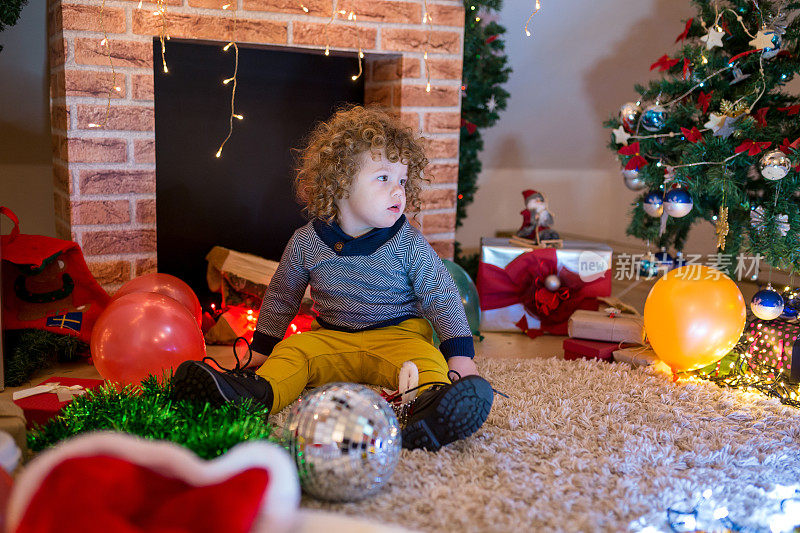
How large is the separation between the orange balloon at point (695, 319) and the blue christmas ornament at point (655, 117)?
1.90ft

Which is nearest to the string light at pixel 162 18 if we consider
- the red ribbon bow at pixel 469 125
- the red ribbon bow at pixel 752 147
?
the red ribbon bow at pixel 469 125

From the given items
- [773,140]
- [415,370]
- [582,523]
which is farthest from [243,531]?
[773,140]

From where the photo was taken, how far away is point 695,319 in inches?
69.0

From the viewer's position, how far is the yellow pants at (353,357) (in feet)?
5.31

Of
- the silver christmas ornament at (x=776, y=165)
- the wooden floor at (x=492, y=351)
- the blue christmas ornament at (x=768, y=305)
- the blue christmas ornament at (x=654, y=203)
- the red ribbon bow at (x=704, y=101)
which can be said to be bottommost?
the wooden floor at (x=492, y=351)

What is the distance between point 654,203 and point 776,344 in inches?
23.9

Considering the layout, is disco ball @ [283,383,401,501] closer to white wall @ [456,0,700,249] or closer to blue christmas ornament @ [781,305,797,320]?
blue christmas ornament @ [781,305,797,320]

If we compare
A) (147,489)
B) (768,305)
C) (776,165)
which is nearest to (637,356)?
(768,305)

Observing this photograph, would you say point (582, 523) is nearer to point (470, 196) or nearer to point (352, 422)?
point (352, 422)

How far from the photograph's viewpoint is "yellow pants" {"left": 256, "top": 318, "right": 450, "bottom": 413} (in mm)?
1619

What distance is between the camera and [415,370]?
1556mm

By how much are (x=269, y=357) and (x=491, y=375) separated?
22.6 inches

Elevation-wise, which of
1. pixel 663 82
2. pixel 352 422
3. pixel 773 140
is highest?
pixel 663 82

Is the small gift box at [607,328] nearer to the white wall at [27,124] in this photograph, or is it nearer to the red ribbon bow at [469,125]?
the red ribbon bow at [469,125]
